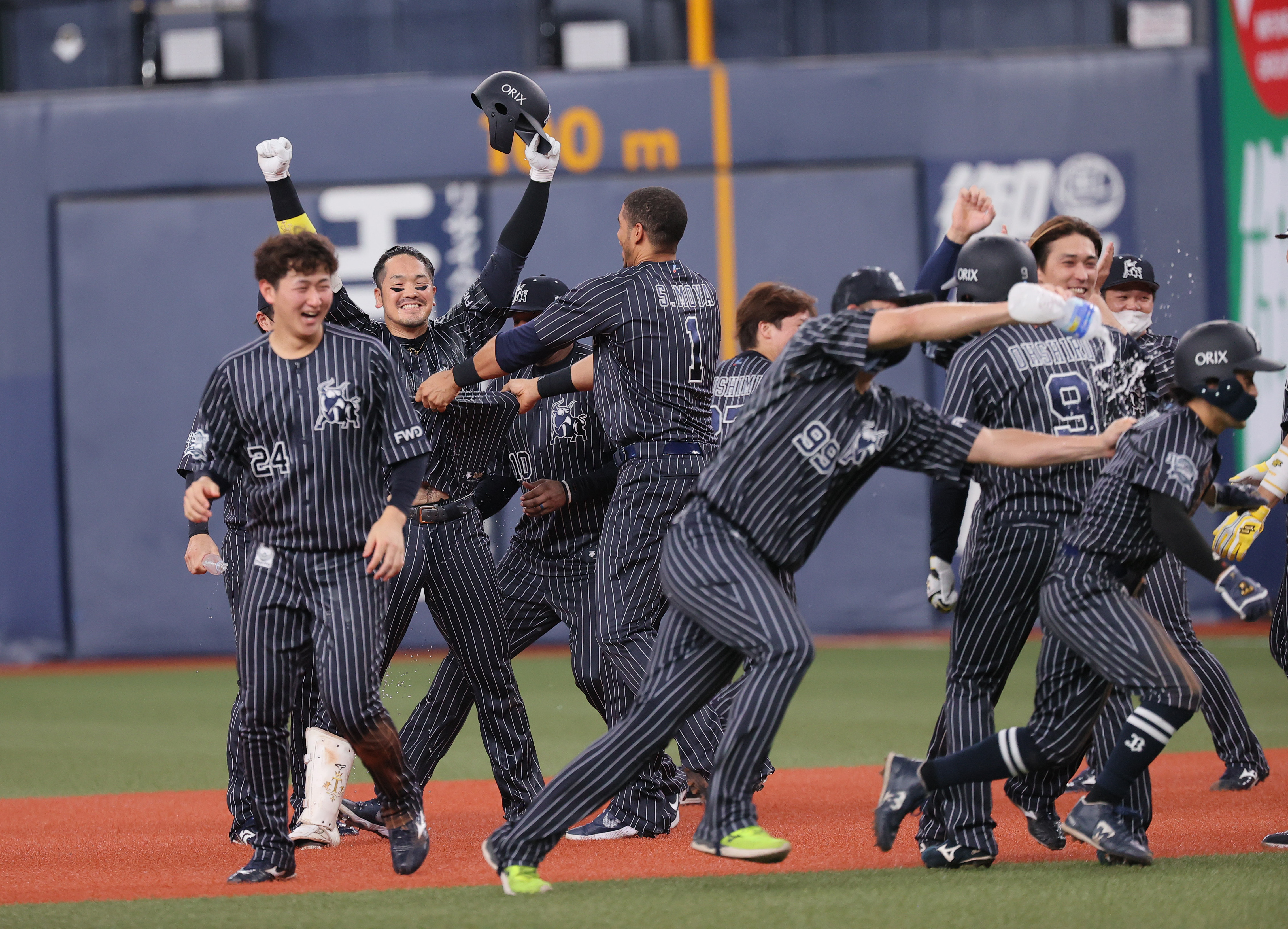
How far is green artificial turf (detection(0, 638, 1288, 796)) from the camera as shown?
318 inches

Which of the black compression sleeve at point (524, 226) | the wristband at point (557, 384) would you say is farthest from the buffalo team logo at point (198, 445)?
the wristband at point (557, 384)

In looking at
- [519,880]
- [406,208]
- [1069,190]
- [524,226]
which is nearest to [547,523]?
[524,226]

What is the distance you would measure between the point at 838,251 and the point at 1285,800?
8404mm

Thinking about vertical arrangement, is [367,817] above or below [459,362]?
below

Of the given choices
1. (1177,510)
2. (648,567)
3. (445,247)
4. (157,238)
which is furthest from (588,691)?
(157,238)

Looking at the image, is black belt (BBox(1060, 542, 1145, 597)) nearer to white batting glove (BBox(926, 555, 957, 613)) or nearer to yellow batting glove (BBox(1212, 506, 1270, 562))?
Result: white batting glove (BBox(926, 555, 957, 613))

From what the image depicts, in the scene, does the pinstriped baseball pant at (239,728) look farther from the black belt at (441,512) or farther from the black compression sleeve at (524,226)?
the black compression sleeve at (524,226)

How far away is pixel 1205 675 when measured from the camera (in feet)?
21.5

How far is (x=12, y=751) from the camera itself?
903 cm

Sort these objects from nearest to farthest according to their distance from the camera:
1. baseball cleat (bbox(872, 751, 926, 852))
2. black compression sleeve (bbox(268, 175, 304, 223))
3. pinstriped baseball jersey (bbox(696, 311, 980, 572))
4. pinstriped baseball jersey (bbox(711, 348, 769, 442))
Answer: pinstriped baseball jersey (bbox(696, 311, 980, 572)), baseball cleat (bbox(872, 751, 926, 852)), black compression sleeve (bbox(268, 175, 304, 223)), pinstriped baseball jersey (bbox(711, 348, 769, 442))

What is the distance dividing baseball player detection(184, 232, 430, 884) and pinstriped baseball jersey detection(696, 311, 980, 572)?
116 centimetres

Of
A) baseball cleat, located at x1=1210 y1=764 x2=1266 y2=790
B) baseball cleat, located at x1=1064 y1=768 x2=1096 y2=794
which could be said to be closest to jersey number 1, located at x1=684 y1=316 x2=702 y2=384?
baseball cleat, located at x1=1064 y1=768 x2=1096 y2=794

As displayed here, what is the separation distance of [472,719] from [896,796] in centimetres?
611

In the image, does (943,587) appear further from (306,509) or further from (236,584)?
(236,584)
